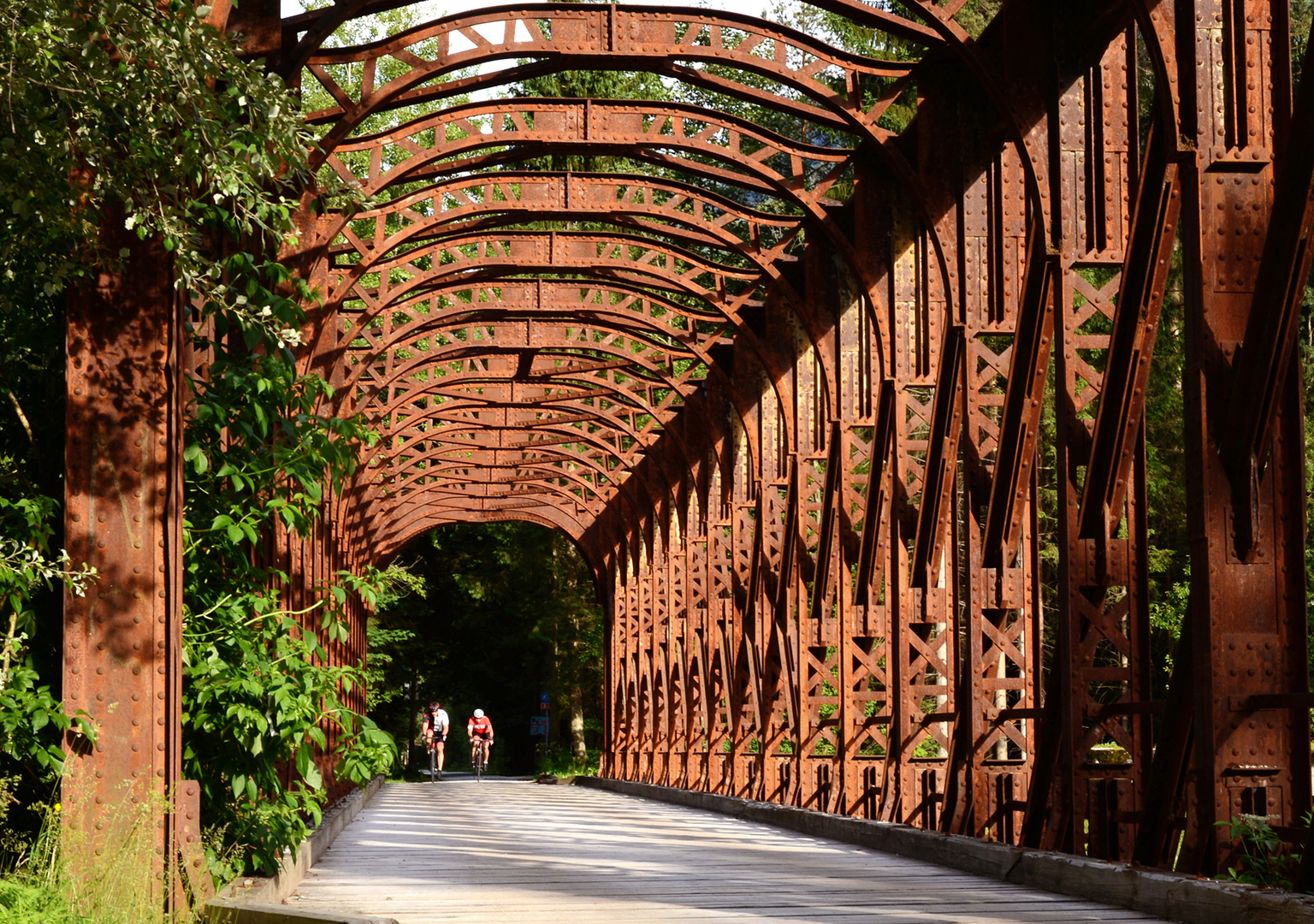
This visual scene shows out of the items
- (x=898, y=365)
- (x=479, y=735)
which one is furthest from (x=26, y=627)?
(x=479, y=735)

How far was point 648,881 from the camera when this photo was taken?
874cm

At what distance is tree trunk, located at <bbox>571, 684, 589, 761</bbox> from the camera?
1833 inches

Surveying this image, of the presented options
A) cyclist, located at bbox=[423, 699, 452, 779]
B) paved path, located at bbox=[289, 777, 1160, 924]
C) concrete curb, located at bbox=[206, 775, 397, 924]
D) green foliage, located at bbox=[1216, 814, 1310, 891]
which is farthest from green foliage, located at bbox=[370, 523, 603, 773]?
green foliage, located at bbox=[1216, 814, 1310, 891]

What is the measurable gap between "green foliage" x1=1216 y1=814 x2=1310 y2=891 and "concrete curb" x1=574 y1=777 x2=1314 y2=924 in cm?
18

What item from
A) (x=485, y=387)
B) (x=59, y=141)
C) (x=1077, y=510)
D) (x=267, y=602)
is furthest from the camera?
(x=485, y=387)

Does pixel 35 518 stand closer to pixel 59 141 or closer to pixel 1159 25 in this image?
pixel 59 141

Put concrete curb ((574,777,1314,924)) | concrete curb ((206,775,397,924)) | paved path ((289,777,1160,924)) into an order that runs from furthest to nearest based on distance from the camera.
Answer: paved path ((289,777,1160,924)) → concrete curb ((574,777,1314,924)) → concrete curb ((206,775,397,924))

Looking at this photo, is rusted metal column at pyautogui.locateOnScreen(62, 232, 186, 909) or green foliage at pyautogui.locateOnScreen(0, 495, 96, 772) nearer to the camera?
green foliage at pyautogui.locateOnScreen(0, 495, 96, 772)

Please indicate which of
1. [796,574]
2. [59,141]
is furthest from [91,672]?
[796,574]

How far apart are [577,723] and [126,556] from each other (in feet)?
136

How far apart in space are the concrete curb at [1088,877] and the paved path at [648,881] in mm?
90

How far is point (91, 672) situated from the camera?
6.05 m

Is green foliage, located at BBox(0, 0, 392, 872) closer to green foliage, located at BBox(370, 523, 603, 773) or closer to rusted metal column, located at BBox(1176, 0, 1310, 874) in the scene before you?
rusted metal column, located at BBox(1176, 0, 1310, 874)

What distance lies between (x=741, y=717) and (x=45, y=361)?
1464 centimetres
